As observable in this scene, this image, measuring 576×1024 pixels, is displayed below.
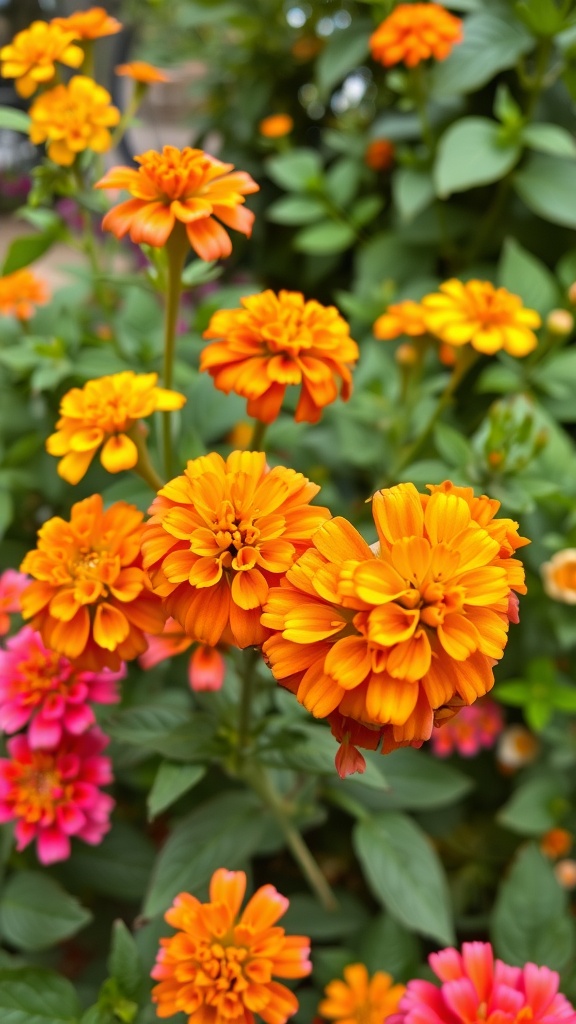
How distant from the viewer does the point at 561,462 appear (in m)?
0.79

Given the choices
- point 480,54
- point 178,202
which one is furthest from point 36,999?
point 480,54

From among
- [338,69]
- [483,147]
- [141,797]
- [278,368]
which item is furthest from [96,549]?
[338,69]

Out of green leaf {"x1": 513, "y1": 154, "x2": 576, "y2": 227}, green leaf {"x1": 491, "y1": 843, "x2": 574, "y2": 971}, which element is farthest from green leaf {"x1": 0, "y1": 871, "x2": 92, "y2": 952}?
green leaf {"x1": 513, "y1": 154, "x2": 576, "y2": 227}

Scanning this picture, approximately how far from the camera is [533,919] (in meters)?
0.62

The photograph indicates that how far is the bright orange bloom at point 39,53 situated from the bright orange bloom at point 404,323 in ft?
1.10

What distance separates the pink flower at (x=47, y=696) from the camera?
528 millimetres

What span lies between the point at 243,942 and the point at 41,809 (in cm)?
20

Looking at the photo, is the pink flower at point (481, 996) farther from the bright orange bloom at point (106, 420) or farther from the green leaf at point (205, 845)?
the bright orange bloom at point (106, 420)

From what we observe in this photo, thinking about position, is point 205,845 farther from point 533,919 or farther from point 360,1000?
point 533,919

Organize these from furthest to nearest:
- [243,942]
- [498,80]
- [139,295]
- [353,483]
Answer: [498,80] → [353,483] → [139,295] → [243,942]

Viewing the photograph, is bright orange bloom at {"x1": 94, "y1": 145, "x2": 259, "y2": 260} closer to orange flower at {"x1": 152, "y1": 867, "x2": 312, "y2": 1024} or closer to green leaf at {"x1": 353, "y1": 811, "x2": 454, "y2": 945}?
orange flower at {"x1": 152, "y1": 867, "x2": 312, "y2": 1024}

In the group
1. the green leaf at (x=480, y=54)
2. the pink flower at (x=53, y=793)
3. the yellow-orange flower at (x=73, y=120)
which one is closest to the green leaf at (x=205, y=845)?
the pink flower at (x=53, y=793)

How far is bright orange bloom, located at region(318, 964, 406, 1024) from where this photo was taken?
52 cm

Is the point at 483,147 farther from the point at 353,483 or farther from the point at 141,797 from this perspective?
the point at 141,797
